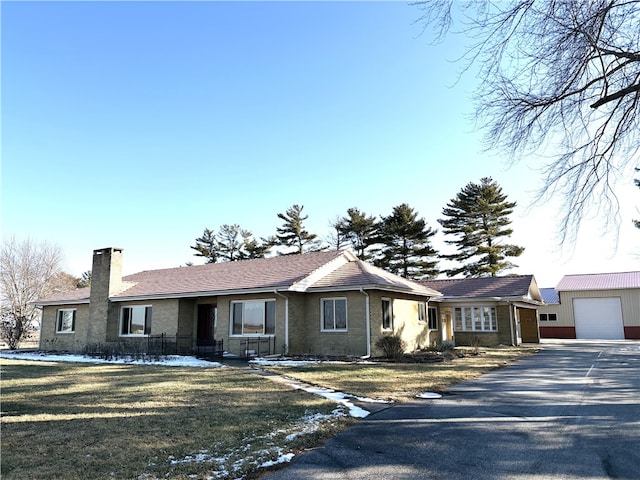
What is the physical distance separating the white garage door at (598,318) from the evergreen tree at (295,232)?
84.1ft

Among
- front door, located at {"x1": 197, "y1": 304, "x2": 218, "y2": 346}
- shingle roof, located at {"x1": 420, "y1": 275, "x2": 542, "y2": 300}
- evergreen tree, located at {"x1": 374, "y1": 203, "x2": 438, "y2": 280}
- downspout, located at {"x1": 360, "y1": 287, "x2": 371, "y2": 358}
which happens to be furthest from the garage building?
front door, located at {"x1": 197, "y1": 304, "x2": 218, "y2": 346}

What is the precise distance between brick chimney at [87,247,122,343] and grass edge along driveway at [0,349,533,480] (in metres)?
9.59

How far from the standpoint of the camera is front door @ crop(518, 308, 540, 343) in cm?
3120

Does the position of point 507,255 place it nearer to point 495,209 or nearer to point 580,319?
point 495,209

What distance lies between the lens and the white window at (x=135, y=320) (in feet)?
73.3

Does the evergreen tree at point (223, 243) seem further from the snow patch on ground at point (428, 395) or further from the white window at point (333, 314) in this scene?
the snow patch on ground at point (428, 395)

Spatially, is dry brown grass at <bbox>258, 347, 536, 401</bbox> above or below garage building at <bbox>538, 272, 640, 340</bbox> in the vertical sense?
below

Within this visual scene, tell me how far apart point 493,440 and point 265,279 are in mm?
14703

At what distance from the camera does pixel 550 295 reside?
40.2 m

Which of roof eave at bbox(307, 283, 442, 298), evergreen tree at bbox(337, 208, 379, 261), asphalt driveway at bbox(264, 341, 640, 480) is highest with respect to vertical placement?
evergreen tree at bbox(337, 208, 379, 261)

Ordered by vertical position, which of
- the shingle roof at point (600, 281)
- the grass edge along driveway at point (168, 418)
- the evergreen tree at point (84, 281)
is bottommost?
the grass edge along driveway at point (168, 418)

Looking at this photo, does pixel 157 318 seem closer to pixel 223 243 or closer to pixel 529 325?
pixel 529 325

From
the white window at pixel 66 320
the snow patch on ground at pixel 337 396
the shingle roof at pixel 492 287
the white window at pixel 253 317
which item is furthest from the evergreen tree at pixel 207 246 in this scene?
the snow patch on ground at pixel 337 396

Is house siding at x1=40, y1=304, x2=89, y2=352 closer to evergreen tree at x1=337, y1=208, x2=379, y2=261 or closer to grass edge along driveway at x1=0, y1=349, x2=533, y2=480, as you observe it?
grass edge along driveway at x1=0, y1=349, x2=533, y2=480
